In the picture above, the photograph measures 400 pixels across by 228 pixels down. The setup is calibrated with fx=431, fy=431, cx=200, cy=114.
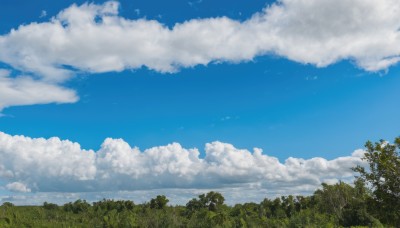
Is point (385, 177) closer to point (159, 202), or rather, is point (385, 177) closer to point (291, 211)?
point (291, 211)

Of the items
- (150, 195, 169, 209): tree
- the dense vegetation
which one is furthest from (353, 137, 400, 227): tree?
(150, 195, 169, 209): tree

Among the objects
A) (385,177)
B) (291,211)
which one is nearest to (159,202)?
(291,211)

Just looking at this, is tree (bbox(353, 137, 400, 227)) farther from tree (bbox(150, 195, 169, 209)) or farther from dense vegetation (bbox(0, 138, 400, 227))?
tree (bbox(150, 195, 169, 209))

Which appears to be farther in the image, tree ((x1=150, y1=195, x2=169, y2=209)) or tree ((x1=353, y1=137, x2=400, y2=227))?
tree ((x1=150, y1=195, x2=169, y2=209))

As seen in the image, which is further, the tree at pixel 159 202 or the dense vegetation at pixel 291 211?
the tree at pixel 159 202

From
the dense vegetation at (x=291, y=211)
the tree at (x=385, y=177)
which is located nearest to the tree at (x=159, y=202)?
the dense vegetation at (x=291, y=211)

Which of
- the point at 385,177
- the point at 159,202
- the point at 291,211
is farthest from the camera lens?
the point at 159,202

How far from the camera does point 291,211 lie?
8781cm

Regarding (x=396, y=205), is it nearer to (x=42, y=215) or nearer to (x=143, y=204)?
(x=42, y=215)

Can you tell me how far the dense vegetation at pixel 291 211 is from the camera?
26094mm

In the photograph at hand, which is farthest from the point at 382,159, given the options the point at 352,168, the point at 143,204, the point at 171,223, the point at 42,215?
the point at 143,204

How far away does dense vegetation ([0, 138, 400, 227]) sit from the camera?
85.6ft

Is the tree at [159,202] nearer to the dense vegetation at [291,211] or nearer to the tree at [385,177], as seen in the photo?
the dense vegetation at [291,211]

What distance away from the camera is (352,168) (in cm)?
2709
